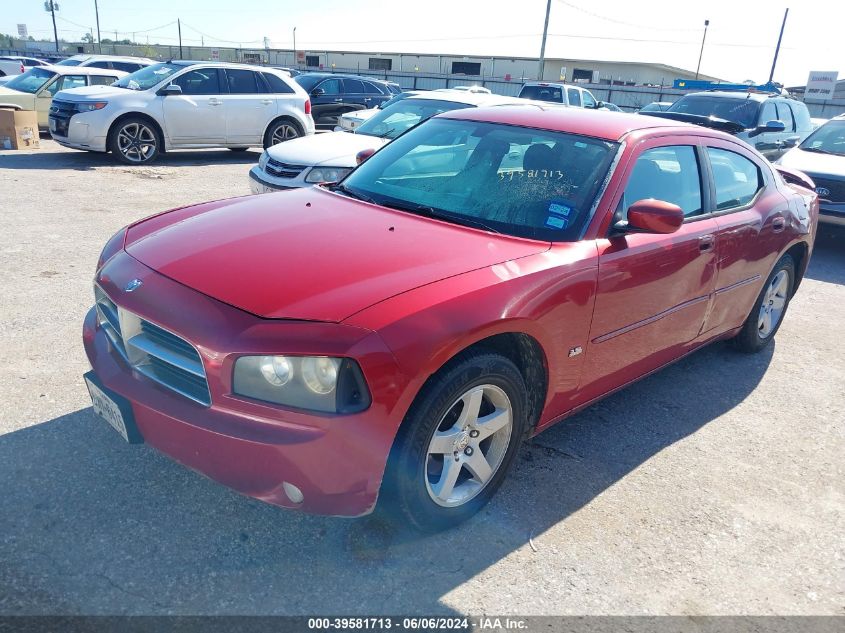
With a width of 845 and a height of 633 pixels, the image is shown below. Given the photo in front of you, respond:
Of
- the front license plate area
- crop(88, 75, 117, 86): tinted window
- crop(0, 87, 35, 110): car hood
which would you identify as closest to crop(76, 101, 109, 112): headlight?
crop(0, 87, 35, 110): car hood

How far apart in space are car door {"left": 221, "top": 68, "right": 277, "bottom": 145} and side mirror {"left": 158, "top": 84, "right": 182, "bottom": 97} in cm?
87

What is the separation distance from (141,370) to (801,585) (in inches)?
109

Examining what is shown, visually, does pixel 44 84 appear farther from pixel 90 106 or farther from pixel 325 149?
pixel 325 149

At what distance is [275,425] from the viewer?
7.57 feet

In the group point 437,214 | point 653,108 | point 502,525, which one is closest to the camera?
point 502,525

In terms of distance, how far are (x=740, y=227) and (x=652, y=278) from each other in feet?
3.62

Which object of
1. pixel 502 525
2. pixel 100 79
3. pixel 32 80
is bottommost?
pixel 502 525

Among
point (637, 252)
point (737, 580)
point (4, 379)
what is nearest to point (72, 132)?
point (4, 379)

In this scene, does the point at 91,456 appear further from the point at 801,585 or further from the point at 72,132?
the point at 72,132

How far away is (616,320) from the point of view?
3.35 m

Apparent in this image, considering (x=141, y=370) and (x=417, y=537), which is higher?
(x=141, y=370)

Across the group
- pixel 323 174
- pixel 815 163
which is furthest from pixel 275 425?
pixel 815 163

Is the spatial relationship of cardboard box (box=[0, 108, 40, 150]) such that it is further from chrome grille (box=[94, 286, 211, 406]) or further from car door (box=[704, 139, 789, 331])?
car door (box=[704, 139, 789, 331])

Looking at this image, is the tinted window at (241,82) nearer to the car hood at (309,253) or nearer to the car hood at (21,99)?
the car hood at (21,99)
